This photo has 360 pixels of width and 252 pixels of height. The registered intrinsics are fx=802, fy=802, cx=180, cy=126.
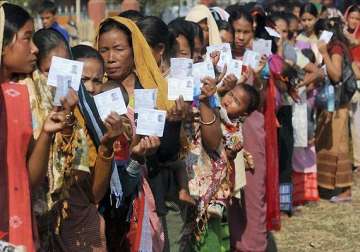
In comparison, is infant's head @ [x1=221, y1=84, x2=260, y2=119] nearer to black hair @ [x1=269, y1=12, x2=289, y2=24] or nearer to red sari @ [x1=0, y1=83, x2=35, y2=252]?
black hair @ [x1=269, y1=12, x2=289, y2=24]

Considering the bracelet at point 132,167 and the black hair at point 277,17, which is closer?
the bracelet at point 132,167

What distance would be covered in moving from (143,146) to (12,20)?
0.86m

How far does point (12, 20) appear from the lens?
316 cm

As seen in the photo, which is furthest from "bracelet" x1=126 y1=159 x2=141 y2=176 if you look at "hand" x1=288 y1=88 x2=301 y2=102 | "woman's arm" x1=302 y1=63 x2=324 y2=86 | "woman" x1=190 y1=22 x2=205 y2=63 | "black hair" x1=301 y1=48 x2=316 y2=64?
"black hair" x1=301 y1=48 x2=316 y2=64

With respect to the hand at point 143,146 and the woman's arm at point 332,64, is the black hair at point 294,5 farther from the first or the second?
the hand at point 143,146

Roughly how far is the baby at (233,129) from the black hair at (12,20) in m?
1.94

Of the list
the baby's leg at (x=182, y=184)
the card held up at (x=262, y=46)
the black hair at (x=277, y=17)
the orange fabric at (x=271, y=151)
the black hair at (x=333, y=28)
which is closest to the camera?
the baby's leg at (x=182, y=184)

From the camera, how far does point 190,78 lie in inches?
152

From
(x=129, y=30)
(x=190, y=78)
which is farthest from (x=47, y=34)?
(x=190, y=78)

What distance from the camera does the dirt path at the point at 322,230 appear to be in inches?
261

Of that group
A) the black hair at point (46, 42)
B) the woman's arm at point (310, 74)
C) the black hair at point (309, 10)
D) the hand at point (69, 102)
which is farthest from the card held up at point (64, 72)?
the black hair at point (309, 10)

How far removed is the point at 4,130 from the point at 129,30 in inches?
45.4

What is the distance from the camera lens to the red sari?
2992 mm

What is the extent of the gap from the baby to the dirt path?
1.31 metres
